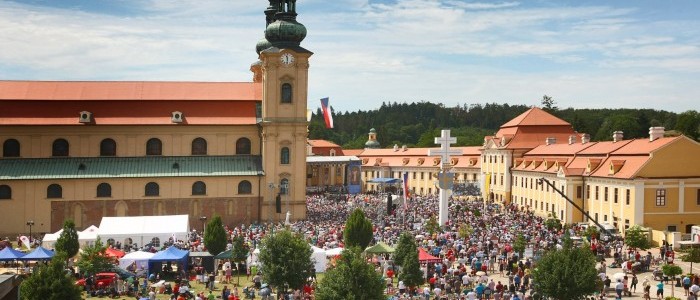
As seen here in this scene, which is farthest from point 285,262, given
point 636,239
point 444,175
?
point 444,175

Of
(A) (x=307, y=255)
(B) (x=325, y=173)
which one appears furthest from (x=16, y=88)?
(B) (x=325, y=173)

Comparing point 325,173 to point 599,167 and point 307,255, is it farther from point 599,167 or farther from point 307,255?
point 307,255

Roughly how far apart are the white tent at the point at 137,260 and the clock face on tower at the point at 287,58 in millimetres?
25386

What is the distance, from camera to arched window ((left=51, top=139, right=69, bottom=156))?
194ft

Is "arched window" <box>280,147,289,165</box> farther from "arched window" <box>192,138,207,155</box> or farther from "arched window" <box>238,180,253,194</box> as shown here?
"arched window" <box>192,138,207,155</box>

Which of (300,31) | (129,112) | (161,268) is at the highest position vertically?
(300,31)

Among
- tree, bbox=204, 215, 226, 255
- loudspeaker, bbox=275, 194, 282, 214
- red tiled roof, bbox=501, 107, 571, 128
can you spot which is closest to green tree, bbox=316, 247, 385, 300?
tree, bbox=204, 215, 226, 255

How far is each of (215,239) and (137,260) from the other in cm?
417

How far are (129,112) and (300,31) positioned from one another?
14.8 meters

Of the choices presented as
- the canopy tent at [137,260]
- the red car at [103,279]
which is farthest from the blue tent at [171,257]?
the red car at [103,279]

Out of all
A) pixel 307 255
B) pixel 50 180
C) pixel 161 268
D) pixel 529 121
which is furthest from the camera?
pixel 529 121

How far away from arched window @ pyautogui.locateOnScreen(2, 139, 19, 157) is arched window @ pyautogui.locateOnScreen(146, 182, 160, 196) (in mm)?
9888

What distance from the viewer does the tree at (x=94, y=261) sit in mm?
35750

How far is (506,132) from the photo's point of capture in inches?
3221
